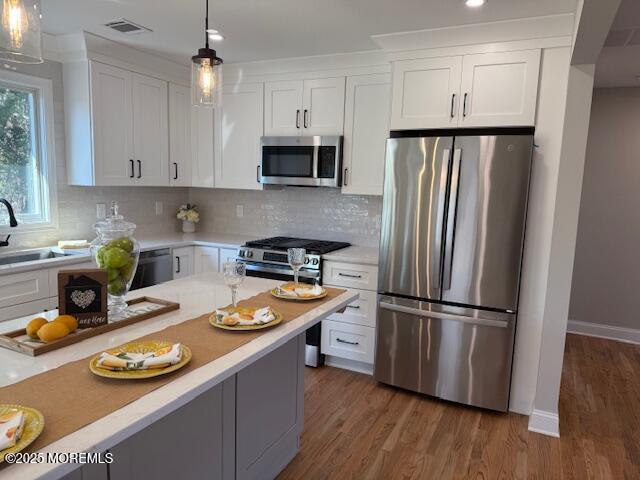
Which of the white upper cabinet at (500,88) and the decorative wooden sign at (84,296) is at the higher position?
the white upper cabinet at (500,88)

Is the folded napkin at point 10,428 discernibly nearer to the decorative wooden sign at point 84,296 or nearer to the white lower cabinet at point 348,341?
the decorative wooden sign at point 84,296

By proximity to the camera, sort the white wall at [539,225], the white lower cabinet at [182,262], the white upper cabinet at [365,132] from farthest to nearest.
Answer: the white lower cabinet at [182,262] < the white upper cabinet at [365,132] < the white wall at [539,225]

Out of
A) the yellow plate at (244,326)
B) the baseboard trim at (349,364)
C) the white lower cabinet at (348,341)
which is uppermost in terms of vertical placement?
the yellow plate at (244,326)

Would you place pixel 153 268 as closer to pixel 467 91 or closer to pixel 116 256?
pixel 116 256

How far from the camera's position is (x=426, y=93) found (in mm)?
2977

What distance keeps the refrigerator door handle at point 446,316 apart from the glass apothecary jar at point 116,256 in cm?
187

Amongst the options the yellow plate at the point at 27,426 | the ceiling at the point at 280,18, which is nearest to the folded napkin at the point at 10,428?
the yellow plate at the point at 27,426

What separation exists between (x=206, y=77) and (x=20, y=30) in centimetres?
68

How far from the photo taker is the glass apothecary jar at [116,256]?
1.63 meters

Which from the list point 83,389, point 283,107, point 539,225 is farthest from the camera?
point 283,107

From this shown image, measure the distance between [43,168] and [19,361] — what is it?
2.55 m

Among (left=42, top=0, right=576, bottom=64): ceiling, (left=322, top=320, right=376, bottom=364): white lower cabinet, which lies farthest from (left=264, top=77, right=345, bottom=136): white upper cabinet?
(left=322, top=320, right=376, bottom=364): white lower cabinet

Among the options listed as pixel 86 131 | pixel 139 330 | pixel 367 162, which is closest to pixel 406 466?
pixel 139 330

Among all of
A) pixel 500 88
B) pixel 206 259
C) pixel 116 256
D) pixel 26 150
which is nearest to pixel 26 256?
pixel 26 150
